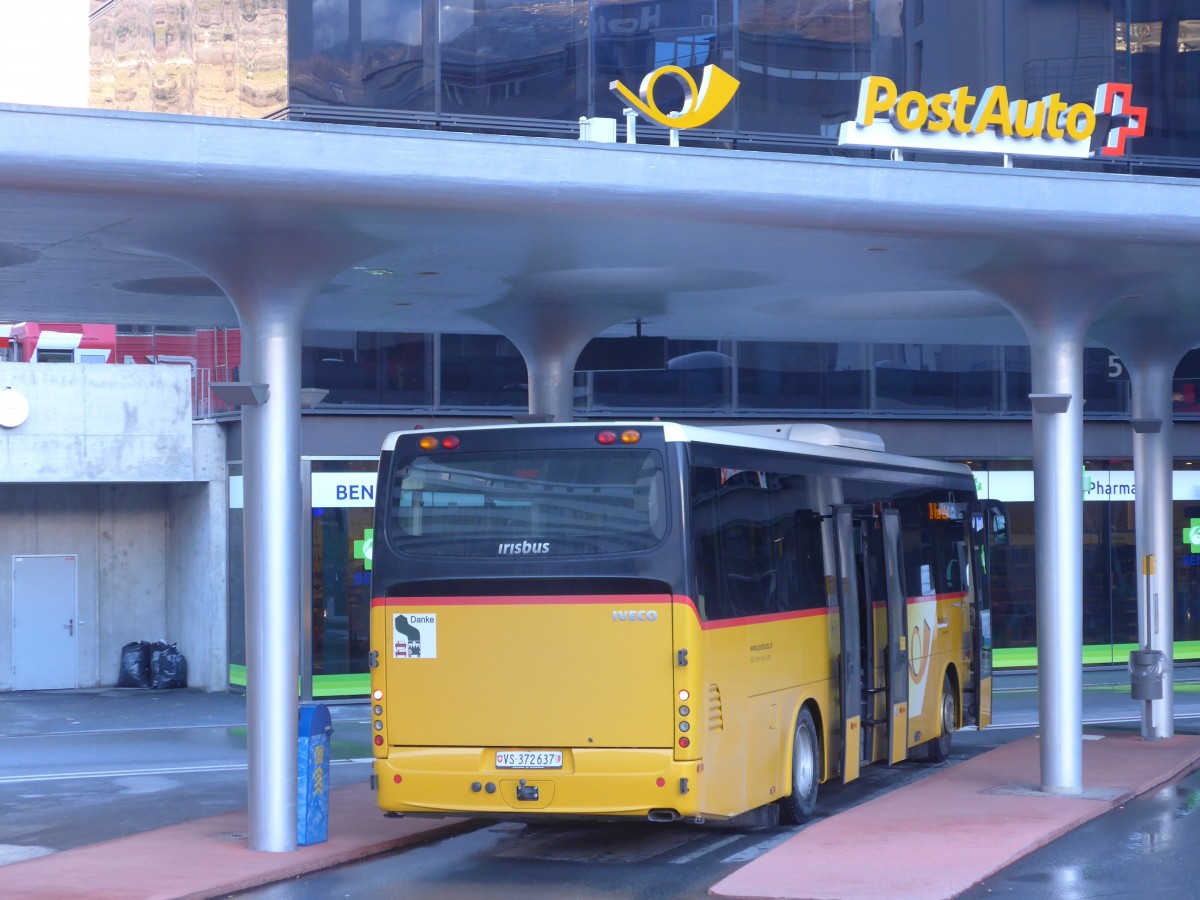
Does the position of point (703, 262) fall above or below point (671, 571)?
above

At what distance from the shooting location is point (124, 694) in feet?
83.3

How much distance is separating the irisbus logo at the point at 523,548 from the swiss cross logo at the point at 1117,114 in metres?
7.74

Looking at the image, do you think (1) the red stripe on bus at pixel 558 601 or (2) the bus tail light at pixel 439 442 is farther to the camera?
(2) the bus tail light at pixel 439 442

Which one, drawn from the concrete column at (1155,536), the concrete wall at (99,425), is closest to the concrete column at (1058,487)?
the concrete column at (1155,536)

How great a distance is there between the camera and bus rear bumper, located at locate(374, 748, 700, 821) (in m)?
11.2

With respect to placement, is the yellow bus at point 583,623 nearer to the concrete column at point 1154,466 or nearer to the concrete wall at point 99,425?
the concrete column at point 1154,466

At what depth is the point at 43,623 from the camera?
2589 centimetres

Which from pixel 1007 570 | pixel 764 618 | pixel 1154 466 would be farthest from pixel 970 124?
pixel 1007 570

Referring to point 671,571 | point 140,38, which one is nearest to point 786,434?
point 671,571

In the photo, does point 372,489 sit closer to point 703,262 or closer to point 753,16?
point 753,16

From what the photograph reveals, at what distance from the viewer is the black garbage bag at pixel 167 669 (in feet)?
84.7

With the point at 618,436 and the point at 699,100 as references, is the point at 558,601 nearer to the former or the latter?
the point at 618,436

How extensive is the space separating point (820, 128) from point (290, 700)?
15097mm

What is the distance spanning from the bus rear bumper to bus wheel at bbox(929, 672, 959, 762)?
6.81 meters
